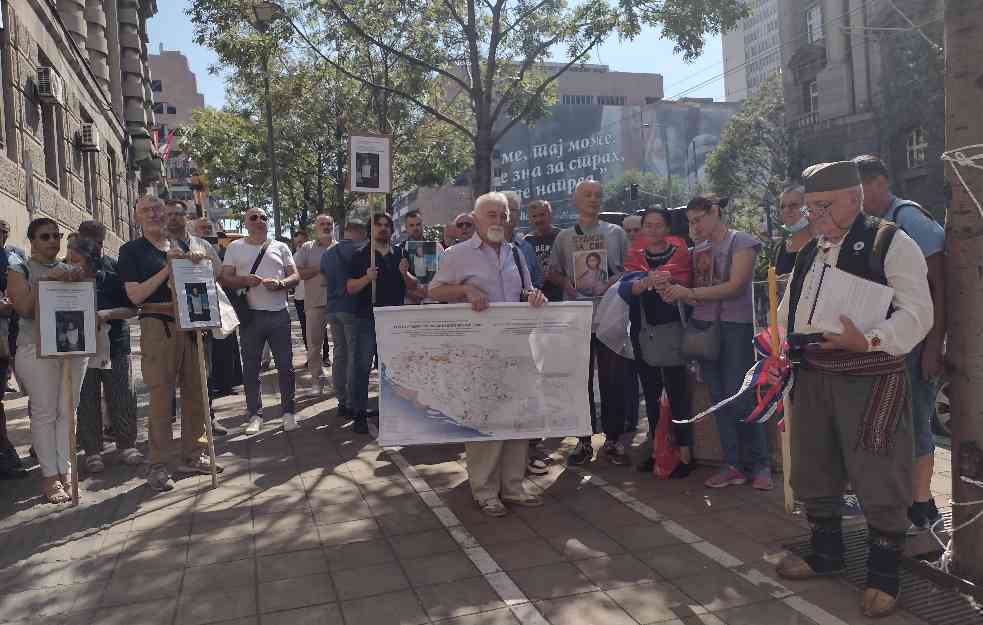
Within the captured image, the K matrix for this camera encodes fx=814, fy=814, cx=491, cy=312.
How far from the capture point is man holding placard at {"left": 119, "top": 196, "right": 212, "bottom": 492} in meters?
5.77

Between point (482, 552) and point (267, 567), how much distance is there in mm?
1140

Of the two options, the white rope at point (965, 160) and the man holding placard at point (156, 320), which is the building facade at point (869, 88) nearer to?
the white rope at point (965, 160)

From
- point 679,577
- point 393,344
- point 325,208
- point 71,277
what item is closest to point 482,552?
point 679,577

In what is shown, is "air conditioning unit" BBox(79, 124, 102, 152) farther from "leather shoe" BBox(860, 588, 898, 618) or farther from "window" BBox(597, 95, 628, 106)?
"window" BBox(597, 95, 628, 106)

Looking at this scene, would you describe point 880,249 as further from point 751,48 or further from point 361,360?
point 751,48

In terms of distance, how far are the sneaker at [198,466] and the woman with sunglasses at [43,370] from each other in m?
0.86

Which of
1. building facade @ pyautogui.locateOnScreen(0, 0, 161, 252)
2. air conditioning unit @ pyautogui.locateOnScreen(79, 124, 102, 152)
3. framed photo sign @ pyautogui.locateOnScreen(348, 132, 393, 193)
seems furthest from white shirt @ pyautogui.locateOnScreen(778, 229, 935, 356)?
air conditioning unit @ pyautogui.locateOnScreen(79, 124, 102, 152)

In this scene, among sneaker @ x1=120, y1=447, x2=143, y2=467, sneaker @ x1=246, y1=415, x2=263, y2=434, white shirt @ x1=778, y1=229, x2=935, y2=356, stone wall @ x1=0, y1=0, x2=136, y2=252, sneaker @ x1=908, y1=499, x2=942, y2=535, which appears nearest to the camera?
white shirt @ x1=778, y1=229, x2=935, y2=356

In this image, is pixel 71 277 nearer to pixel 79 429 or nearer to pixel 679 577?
pixel 79 429

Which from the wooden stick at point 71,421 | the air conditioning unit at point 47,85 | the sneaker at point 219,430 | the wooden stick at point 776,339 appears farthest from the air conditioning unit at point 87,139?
the wooden stick at point 776,339

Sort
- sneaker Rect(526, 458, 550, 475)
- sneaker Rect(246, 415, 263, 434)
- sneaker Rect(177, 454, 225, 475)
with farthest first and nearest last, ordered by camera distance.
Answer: sneaker Rect(246, 415, 263, 434) < sneaker Rect(177, 454, 225, 475) < sneaker Rect(526, 458, 550, 475)

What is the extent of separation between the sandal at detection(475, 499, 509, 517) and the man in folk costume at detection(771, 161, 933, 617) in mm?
1960

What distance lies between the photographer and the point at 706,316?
5520mm

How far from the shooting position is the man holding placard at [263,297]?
7.45 meters
